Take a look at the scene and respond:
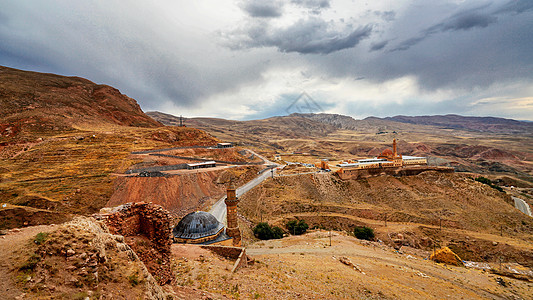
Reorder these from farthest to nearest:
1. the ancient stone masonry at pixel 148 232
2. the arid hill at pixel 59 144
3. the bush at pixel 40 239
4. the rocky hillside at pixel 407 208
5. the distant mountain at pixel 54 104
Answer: the distant mountain at pixel 54 104 → the rocky hillside at pixel 407 208 → the arid hill at pixel 59 144 → the ancient stone masonry at pixel 148 232 → the bush at pixel 40 239

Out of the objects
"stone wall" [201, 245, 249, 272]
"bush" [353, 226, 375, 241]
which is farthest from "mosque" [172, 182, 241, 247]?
"bush" [353, 226, 375, 241]

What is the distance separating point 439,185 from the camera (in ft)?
176

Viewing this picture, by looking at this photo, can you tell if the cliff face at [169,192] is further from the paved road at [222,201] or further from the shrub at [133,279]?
the shrub at [133,279]

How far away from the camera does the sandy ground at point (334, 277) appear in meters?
12.6

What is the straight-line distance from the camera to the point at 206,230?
20953 mm

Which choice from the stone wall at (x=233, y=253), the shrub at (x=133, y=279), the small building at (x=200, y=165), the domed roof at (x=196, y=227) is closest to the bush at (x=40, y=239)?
the shrub at (x=133, y=279)

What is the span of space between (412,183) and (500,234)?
18773 mm

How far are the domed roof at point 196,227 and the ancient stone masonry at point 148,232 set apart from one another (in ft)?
36.0

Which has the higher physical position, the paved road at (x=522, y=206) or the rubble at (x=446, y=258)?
the rubble at (x=446, y=258)

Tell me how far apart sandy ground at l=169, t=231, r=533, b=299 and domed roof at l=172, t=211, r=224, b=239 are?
3.83 metres

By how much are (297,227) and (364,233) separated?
11241mm

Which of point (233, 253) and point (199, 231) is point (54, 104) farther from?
point (233, 253)

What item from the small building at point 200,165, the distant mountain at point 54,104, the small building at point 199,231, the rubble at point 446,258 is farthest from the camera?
the distant mountain at point 54,104

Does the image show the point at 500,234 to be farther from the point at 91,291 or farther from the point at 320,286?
the point at 91,291
